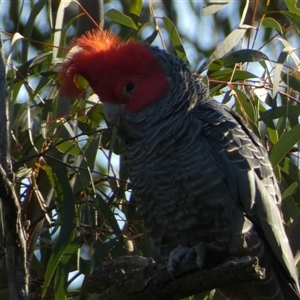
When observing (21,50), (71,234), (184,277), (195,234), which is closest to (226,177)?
(195,234)

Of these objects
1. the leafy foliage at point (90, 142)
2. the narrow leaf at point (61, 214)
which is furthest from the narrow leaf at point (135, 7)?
the narrow leaf at point (61, 214)

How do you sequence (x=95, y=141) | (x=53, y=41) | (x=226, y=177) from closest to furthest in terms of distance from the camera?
(x=226, y=177)
(x=95, y=141)
(x=53, y=41)

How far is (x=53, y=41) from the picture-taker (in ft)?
9.77

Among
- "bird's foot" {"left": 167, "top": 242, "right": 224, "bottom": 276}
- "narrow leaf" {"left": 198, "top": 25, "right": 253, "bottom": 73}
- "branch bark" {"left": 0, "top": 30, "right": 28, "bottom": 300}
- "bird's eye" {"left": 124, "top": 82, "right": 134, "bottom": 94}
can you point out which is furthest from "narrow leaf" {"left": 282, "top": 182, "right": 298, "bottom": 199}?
"branch bark" {"left": 0, "top": 30, "right": 28, "bottom": 300}

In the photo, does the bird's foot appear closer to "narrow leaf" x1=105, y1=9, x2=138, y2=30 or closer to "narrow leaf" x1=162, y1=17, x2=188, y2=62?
"narrow leaf" x1=162, y1=17, x2=188, y2=62

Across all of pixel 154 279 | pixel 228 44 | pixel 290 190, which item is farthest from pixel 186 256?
pixel 228 44

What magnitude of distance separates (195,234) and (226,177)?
0.21m

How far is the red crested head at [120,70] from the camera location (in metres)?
2.54

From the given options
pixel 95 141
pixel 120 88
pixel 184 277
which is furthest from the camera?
pixel 95 141

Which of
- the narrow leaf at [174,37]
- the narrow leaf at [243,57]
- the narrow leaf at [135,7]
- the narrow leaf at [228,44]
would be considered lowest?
the narrow leaf at [243,57]

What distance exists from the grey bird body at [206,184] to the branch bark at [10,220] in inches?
19.7

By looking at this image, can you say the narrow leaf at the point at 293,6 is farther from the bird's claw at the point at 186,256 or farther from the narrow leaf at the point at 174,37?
the bird's claw at the point at 186,256

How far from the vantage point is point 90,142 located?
280 centimetres

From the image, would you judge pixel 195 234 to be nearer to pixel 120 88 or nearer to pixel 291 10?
pixel 120 88
